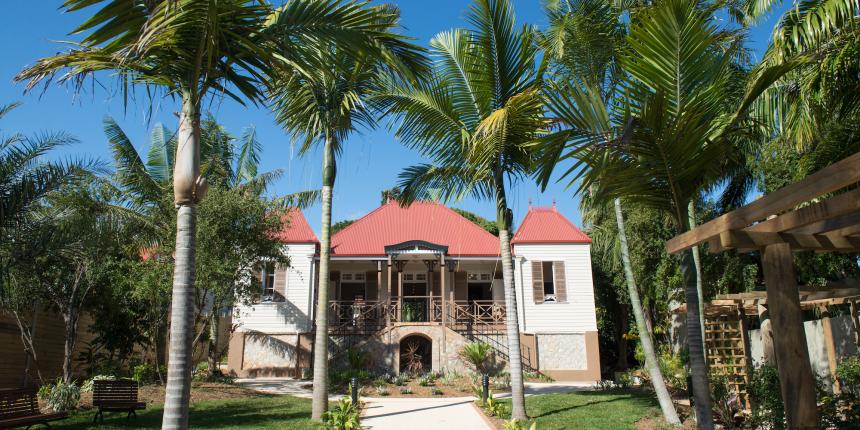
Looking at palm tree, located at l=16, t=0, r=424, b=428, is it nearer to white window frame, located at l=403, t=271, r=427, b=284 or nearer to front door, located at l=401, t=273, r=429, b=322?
front door, located at l=401, t=273, r=429, b=322

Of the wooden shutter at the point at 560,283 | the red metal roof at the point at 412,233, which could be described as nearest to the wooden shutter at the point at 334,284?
the red metal roof at the point at 412,233

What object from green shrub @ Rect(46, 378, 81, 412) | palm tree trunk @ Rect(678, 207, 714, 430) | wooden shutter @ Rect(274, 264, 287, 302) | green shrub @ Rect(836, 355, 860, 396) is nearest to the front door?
wooden shutter @ Rect(274, 264, 287, 302)

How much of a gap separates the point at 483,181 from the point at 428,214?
49.5 ft

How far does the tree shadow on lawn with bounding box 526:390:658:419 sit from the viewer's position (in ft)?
40.7

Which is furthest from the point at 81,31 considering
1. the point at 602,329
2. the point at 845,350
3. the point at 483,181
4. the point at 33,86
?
the point at 602,329

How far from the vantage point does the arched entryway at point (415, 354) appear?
2072 centimetres

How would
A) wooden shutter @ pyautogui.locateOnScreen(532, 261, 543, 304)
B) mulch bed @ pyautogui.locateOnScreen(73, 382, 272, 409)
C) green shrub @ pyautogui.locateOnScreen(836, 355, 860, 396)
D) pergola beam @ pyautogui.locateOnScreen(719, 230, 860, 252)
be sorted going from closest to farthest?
A: pergola beam @ pyautogui.locateOnScreen(719, 230, 860, 252) < green shrub @ pyautogui.locateOnScreen(836, 355, 860, 396) < mulch bed @ pyautogui.locateOnScreen(73, 382, 272, 409) < wooden shutter @ pyautogui.locateOnScreen(532, 261, 543, 304)

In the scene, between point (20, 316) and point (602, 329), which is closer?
point (20, 316)

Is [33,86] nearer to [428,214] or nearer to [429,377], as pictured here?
[429,377]

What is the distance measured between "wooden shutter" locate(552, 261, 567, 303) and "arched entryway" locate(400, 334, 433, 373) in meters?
5.49

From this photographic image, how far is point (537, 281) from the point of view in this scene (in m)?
22.7

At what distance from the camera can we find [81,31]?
4.76m

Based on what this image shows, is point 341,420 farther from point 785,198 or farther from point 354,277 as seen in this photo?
point 354,277

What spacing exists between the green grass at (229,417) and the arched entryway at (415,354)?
6864mm
